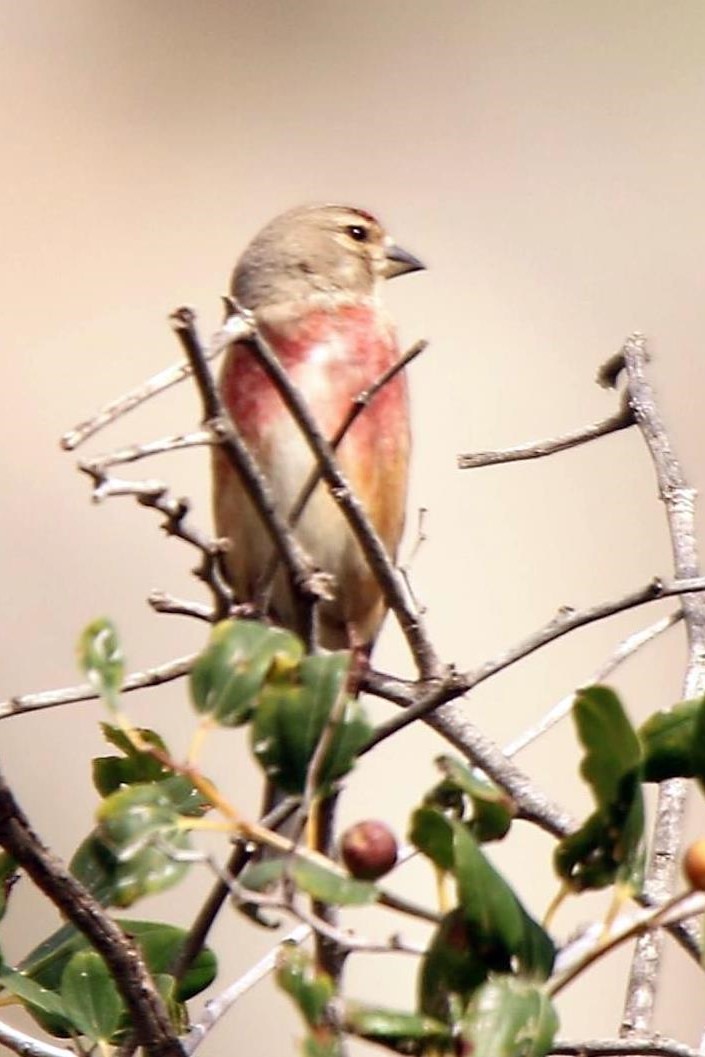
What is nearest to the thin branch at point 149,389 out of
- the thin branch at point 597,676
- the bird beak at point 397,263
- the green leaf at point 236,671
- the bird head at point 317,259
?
the green leaf at point 236,671

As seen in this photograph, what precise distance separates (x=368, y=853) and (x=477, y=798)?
0.27 ft

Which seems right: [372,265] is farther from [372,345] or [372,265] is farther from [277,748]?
[277,748]

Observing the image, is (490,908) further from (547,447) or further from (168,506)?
(547,447)

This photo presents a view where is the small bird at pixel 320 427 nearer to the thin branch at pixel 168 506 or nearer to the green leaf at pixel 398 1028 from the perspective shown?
the thin branch at pixel 168 506

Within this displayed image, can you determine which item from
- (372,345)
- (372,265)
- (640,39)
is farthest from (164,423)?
(640,39)

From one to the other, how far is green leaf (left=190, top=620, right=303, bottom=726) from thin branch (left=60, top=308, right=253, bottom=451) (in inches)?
5.0

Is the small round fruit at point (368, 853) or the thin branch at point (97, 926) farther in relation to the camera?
the thin branch at point (97, 926)

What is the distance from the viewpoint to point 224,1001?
118cm

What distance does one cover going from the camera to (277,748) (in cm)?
81

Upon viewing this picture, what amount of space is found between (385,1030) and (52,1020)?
1.10 ft

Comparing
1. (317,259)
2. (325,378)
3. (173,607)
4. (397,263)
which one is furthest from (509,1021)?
(397,263)

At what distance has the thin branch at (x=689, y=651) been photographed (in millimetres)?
1339

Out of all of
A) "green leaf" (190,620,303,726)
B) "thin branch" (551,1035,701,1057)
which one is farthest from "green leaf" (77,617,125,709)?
"thin branch" (551,1035,701,1057)

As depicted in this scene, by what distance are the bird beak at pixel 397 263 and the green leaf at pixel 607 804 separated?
1536mm
